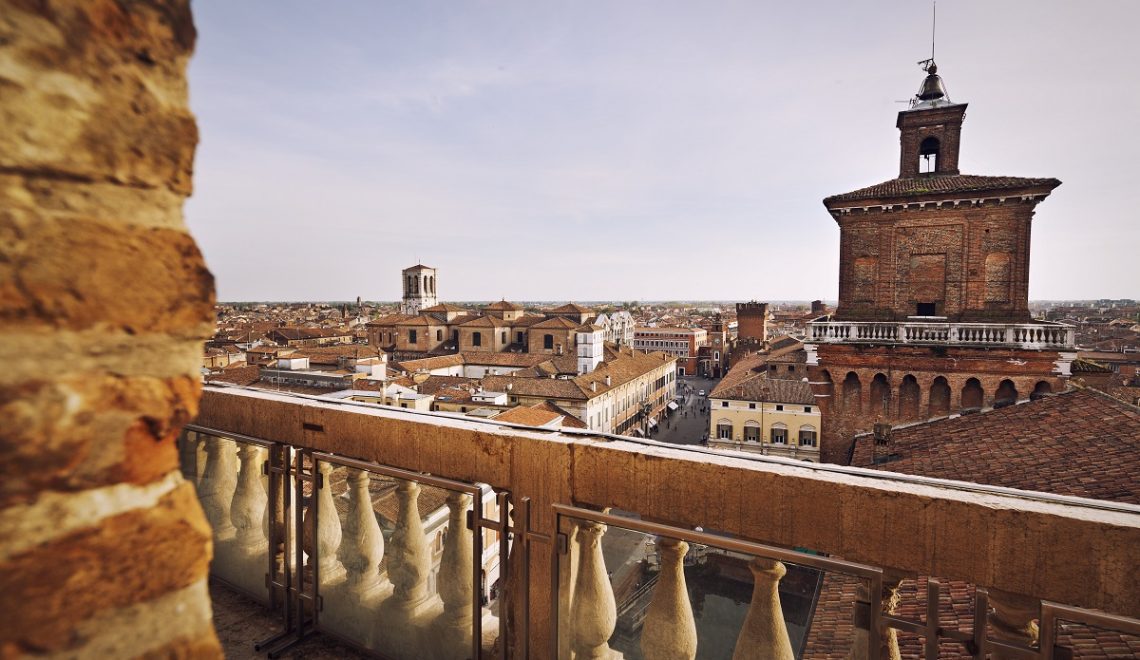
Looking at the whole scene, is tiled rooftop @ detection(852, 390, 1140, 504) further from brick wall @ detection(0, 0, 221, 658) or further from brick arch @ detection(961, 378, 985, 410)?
brick wall @ detection(0, 0, 221, 658)

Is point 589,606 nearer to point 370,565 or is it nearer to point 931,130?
point 370,565

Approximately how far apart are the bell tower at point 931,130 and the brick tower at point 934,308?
0.05 metres

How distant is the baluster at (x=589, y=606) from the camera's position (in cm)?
232

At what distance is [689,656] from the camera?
2223 mm

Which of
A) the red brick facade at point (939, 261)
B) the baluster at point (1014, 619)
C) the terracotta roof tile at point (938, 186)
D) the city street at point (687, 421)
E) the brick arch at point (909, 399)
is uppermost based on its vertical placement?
the terracotta roof tile at point (938, 186)

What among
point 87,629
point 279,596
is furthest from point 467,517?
point 87,629

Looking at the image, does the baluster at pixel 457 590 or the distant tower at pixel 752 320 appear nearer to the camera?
the baluster at pixel 457 590

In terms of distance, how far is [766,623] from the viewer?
2035 millimetres

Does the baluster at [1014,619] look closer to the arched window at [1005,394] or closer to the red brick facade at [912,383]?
the red brick facade at [912,383]

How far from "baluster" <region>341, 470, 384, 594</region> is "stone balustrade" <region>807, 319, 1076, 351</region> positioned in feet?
52.5

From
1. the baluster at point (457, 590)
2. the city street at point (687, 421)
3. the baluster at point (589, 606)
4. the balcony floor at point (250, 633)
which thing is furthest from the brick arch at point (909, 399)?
the city street at point (687, 421)

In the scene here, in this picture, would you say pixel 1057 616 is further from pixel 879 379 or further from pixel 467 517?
pixel 879 379

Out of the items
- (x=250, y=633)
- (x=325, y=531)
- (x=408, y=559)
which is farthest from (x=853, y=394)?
(x=250, y=633)

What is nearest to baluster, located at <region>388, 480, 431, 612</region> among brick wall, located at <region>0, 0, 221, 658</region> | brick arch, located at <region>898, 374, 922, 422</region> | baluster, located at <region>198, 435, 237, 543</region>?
baluster, located at <region>198, 435, 237, 543</region>
